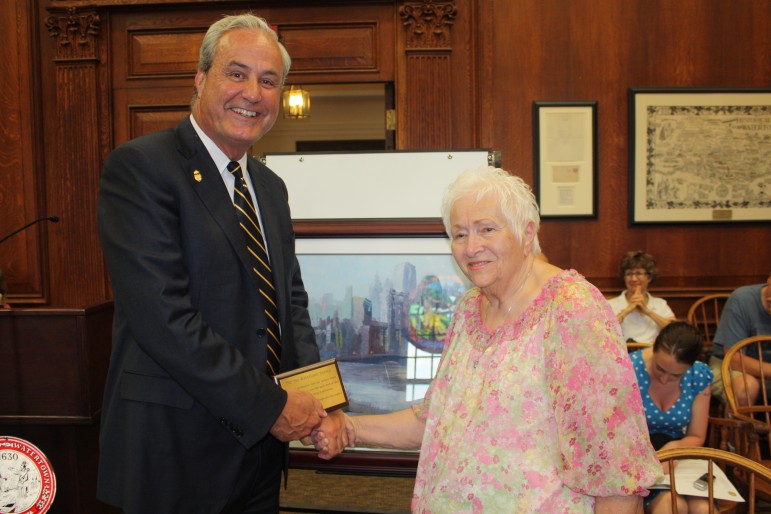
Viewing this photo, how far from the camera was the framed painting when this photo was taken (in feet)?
14.9

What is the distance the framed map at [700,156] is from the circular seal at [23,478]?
12.3 ft

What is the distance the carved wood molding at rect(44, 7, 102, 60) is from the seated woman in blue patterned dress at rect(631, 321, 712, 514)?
4013 millimetres

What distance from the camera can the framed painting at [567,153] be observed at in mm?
4543

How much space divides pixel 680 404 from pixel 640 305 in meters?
1.45

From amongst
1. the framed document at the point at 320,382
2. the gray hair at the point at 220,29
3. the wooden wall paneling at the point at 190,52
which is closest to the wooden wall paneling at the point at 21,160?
the wooden wall paneling at the point at 190,52

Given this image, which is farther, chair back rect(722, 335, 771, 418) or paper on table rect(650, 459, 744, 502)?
chair back rect(722, 335, 771, 418)

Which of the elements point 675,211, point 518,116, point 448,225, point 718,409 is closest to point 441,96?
point 518,116

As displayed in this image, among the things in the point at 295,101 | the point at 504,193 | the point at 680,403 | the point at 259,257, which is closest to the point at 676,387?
the point at 680,403

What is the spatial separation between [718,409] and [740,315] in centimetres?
96

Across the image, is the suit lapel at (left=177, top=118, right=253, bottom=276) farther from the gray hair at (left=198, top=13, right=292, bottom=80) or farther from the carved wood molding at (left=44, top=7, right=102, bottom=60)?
the carved wood molding at (left=44, top=7, right=102, bottom=60)

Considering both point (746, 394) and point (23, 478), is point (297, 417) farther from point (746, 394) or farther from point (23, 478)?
point (746, 394)

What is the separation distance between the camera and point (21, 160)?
4.70 m

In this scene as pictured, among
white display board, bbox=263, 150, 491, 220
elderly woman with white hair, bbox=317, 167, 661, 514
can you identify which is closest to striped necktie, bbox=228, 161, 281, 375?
elderly woman with white hair, bbox=317, 167, 661, 514

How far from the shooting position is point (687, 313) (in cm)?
464
